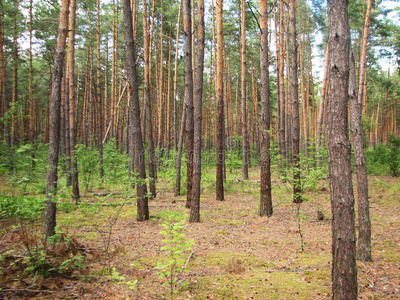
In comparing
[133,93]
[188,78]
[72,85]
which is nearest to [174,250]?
[133,93]

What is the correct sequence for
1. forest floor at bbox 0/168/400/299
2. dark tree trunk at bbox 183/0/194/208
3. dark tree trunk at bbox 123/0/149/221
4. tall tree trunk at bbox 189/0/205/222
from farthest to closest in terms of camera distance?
dark tree trunk at bbox 183/0/194/208, tall tree trunk at bbox 189/0/205/222, dark tree trunk at bbox 123/0/149/221, forest floor at bbox 0/168/400/299

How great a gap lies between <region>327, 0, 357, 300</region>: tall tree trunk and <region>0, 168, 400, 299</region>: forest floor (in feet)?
2.67

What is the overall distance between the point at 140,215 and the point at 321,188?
8.51 metres

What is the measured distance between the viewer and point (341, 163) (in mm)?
2791

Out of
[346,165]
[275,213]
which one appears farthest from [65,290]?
[275,213]

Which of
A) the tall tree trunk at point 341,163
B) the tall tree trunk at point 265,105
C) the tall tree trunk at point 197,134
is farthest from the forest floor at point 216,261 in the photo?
the tall tree trunk at point 265,105

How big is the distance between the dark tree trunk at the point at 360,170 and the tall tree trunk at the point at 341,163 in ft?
5.21

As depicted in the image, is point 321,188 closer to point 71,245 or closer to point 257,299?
point 257,299

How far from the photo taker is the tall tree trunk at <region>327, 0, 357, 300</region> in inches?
108

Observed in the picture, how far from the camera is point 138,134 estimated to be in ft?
23.6

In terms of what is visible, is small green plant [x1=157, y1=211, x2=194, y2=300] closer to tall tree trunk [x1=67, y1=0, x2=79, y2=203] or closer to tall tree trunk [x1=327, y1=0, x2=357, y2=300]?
tall tree trunk [x1=327, y1=0, x2=357, y2=300]

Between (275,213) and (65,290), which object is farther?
(275,213)

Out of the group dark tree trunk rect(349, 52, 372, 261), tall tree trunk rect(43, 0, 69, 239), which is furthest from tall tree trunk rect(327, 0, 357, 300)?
tall tree trunk rect(43, 0, 69, 239)

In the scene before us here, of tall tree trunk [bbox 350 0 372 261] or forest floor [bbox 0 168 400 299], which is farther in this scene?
tall tree trunk [bbox 350 0 372 261]
